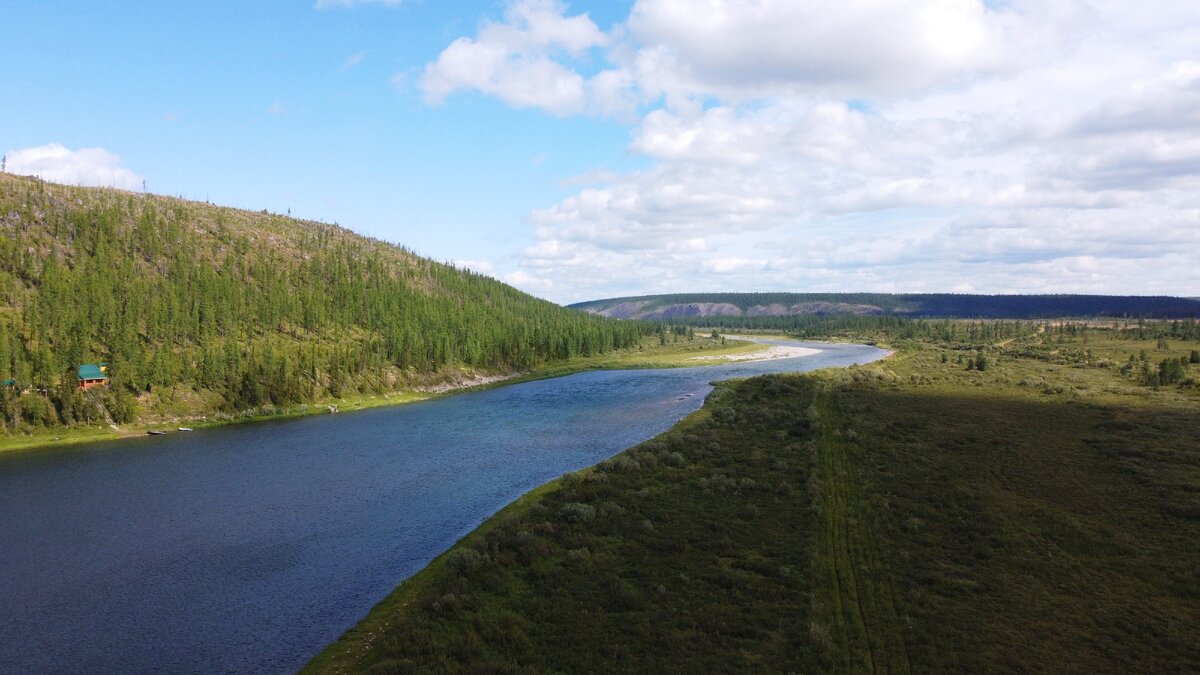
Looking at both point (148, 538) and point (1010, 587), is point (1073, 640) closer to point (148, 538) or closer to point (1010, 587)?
point (1010, 587)

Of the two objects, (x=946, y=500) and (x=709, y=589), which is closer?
(x=709, y=589)

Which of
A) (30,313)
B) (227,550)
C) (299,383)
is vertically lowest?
(227,550)

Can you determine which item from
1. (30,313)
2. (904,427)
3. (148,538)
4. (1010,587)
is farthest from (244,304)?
(1010,587)

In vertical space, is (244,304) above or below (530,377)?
above

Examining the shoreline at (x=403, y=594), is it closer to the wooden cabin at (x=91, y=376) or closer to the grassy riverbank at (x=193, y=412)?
the grassy riverbank at (x=193, y=412)

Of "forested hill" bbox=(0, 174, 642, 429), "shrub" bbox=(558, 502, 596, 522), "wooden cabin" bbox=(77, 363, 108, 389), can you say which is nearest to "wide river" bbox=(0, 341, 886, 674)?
"shrub" bbox=(558, 502, 596, 522)

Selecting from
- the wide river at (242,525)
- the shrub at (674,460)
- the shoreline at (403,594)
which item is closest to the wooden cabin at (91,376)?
the wide river at (242,525)

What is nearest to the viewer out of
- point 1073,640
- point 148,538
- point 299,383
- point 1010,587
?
point 1073,640

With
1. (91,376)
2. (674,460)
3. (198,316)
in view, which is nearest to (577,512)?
(674,460)
